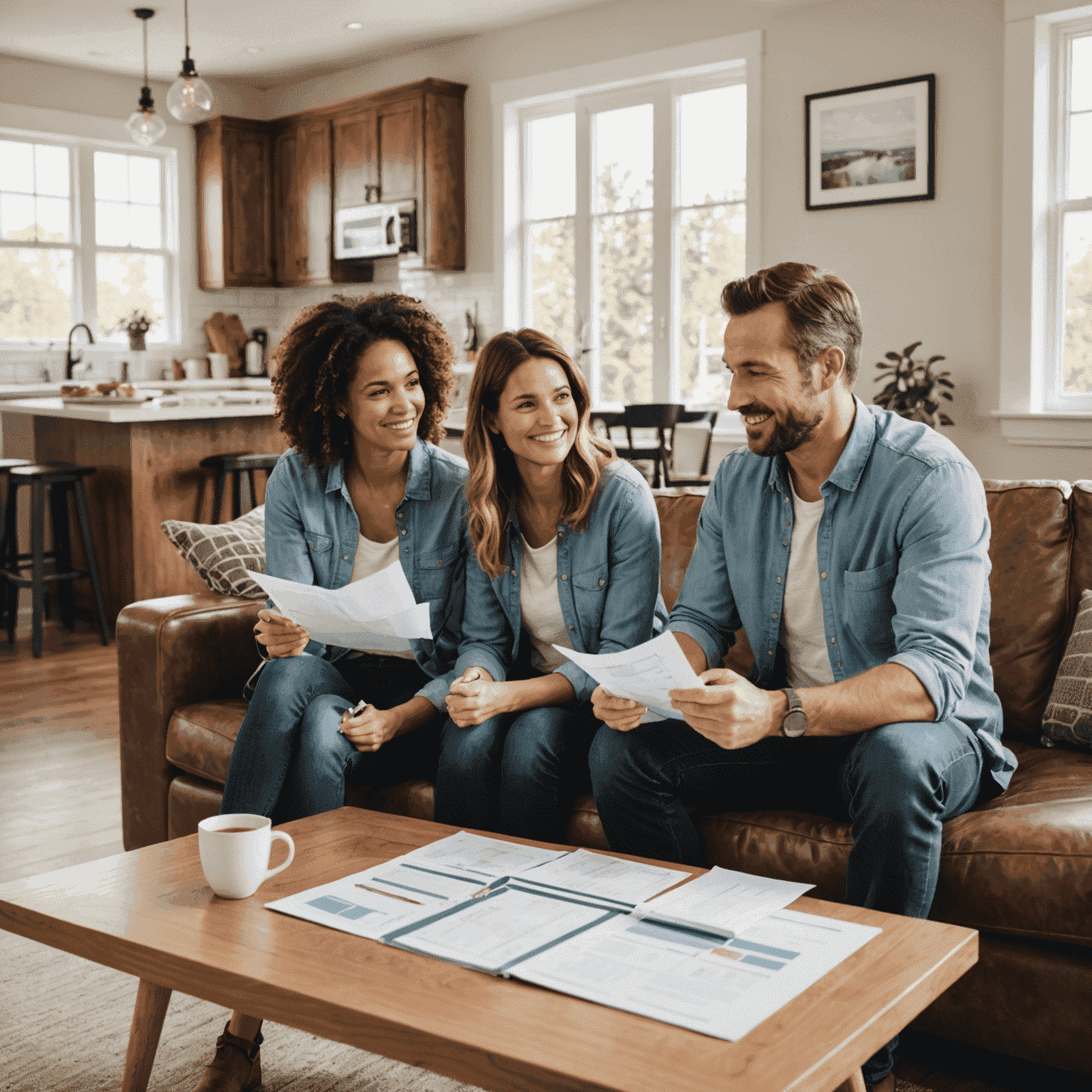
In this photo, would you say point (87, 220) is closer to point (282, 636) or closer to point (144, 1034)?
point (282, 636)

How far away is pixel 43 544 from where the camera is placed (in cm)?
530

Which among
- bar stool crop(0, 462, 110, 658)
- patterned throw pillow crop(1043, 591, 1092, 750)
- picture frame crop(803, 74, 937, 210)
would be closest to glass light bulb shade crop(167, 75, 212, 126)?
bar stool crop(0, 462, 110, 658)

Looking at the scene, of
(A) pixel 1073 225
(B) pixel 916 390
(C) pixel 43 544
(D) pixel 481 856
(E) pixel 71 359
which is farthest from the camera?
(E) pixel 71 359

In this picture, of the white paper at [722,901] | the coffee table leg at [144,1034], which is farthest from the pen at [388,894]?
the coffee table leg at [144,1034]

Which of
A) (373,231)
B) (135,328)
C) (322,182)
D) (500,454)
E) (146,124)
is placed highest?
(322,182)

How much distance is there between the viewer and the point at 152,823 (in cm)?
259

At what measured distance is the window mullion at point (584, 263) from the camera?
22.2ft

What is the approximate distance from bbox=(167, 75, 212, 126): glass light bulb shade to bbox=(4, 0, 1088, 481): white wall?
235cm

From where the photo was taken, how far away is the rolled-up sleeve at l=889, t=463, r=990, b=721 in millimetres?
1685

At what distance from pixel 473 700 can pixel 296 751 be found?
0.33 m

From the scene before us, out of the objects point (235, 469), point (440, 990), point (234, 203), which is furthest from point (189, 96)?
point (440, 990)

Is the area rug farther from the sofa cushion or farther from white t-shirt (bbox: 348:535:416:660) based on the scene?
the sofa cushion

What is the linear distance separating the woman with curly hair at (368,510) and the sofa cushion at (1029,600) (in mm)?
971

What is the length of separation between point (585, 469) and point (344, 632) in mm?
497
